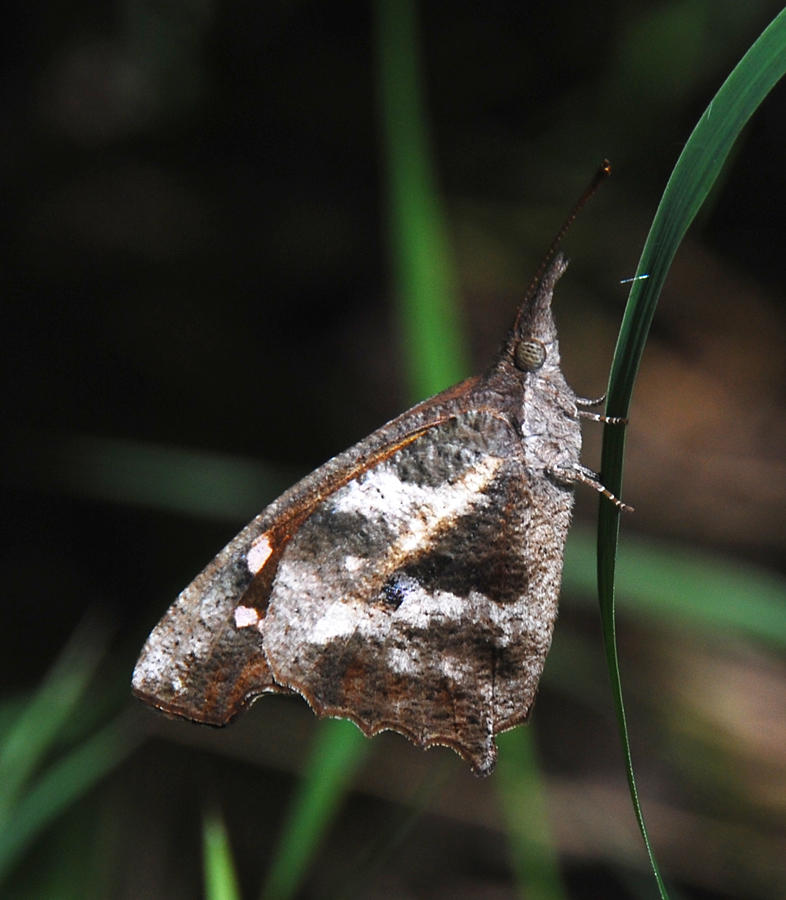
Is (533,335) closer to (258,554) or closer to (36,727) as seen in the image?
(258,554)

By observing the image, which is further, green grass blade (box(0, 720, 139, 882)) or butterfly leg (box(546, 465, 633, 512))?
green grass blade (box(0, 720, 139, 882))

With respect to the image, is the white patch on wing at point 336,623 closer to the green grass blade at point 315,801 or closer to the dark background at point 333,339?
the green grass blade at point 315,801

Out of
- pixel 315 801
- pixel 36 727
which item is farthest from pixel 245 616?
pixel 36 727

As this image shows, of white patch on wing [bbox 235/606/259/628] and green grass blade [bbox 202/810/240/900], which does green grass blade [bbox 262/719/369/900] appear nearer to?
green grass blade [bbox 202/810/240/900]

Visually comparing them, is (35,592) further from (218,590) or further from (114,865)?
(218,590)

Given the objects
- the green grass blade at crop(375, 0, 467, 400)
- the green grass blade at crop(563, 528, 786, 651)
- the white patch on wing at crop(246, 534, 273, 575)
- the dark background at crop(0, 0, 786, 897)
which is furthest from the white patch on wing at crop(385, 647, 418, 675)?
the dark background at crop(0, 0, 786, 897)

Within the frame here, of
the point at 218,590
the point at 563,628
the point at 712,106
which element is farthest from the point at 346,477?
the point at 563,628
